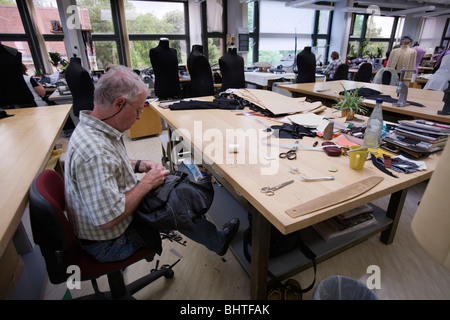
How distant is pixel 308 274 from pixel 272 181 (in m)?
0.89

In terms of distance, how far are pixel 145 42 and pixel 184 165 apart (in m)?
5.46

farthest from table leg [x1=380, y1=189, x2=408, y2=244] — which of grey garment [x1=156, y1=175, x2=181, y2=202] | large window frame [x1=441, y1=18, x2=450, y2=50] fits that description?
large window frame [x1=441, y1=18, x2=450, y2=50]

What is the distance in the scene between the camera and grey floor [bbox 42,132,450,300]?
1.45 metres

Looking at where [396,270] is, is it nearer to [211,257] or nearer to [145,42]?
[211,257]

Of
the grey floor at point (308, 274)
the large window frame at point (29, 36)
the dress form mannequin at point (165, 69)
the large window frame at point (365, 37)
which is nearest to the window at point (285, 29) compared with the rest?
the large window frame at point (365, 37)

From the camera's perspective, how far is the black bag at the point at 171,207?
1.05m

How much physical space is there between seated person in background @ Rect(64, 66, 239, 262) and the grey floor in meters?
0.57

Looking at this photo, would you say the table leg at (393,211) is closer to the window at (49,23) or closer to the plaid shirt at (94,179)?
the plaid shirt at (94,179)

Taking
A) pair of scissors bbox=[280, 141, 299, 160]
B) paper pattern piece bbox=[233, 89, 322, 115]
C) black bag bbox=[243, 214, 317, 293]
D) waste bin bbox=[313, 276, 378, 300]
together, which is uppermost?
paper pattern piece bbox=[233, 89, 322, 115]

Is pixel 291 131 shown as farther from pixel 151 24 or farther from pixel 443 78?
pixel 151 24

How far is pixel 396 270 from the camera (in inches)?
62.4

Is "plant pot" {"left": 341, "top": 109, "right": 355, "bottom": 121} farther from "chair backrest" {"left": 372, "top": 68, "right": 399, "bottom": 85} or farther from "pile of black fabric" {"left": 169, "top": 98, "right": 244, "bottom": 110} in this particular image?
"chair backrest" {"left": 372, "top": 68, "right": 399, "bottom": 85}

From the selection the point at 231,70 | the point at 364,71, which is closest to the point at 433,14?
the point at 364,71
